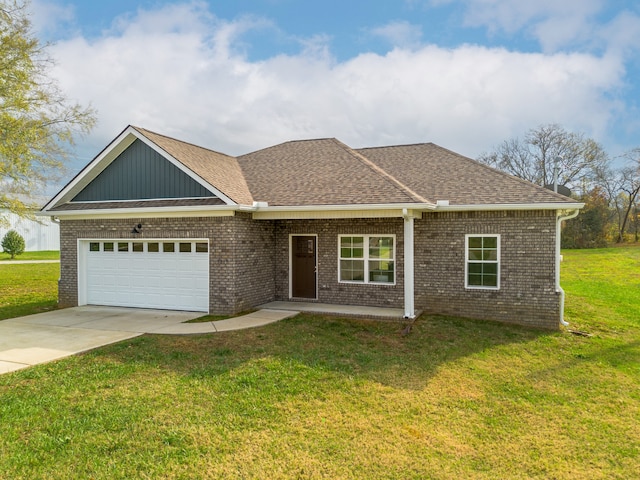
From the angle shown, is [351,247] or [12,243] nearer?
[351,247]

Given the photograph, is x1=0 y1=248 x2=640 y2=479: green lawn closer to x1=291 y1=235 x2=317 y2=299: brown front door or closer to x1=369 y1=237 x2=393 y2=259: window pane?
x1=369 y1=237 x2=393 y2=259: window pane

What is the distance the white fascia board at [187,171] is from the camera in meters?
11.1

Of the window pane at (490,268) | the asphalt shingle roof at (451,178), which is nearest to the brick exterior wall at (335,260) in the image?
the asphalt shingle roof at (451,178)

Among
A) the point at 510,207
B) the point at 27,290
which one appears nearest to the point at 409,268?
the point at 510,207

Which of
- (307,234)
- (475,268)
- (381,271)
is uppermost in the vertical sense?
(307,234)

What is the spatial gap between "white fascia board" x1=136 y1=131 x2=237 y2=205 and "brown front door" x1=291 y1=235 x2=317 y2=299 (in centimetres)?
292

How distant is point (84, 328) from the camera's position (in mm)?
10109

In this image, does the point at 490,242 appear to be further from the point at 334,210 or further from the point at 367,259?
the point at 334,210

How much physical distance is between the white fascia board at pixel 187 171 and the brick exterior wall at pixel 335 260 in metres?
2.63

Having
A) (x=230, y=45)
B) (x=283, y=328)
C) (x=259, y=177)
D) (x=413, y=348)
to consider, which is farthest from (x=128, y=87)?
(x=413, y=348)

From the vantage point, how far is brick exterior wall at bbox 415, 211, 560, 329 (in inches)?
422

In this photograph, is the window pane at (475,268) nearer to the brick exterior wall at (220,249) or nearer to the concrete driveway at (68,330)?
the brick exterior wall at (220,249)

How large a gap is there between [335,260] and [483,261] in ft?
13.4

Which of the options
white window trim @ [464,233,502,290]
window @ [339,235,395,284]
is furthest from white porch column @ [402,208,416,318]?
white window trim @ [464,233,502,290]
